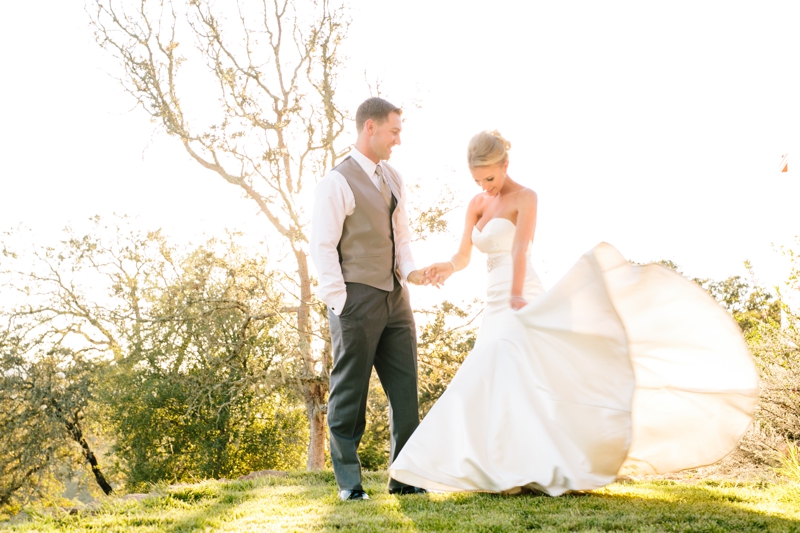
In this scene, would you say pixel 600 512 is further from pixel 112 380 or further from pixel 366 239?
pixel 112 380

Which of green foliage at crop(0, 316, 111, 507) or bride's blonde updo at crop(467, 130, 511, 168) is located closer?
bride's blonde updo at crop(467, 130, 511, 168)

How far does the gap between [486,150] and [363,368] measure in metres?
1.37

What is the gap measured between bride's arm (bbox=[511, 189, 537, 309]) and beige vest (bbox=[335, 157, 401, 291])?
2.25 ft

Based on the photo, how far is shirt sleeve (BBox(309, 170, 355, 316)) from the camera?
145 inches

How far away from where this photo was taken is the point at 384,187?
3.97m

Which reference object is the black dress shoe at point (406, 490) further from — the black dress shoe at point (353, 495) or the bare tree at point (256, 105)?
the bare tree at point (256, 105)

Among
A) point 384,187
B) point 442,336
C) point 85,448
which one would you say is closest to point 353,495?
point 384,187

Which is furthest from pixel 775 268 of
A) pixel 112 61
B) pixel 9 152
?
pixel 9 152

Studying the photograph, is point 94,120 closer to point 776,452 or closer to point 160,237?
point 160,237

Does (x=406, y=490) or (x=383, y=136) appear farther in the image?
(x=383, y=136)

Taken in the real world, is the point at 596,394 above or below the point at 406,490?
above

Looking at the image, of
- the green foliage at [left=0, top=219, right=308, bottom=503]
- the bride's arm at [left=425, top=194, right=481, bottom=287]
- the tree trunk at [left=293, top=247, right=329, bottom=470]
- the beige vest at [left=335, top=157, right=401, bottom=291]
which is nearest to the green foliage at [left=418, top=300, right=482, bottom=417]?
the tree trunk at [left=293, top=247, right=329, bottom=470]

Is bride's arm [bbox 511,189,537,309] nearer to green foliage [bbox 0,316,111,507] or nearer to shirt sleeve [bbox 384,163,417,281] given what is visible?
shirt sleeve [bbox 384,163,417,281]

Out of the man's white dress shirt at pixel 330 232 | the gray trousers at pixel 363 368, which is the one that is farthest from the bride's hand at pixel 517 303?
the man's white dress shirt at pixel 330 232
